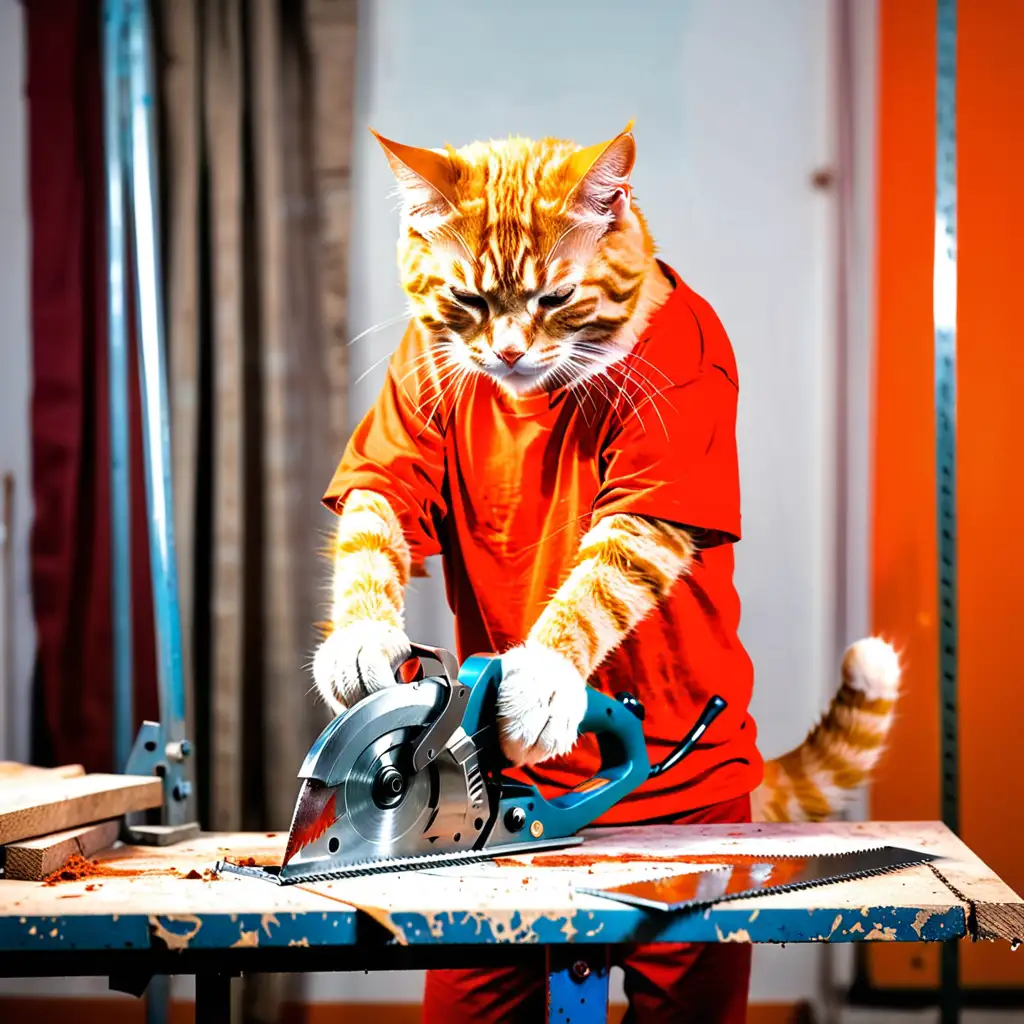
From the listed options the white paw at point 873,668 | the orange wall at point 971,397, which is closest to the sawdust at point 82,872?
the white paw at point 873,668

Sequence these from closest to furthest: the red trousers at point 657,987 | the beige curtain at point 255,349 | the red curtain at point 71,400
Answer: the red trousers at point 657,987, the beige curtain at point 255,349, the red curtain at point 71,400

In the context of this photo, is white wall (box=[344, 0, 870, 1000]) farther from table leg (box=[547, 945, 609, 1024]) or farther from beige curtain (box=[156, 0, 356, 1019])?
table leg (box=[547, 945, 609, 1024])

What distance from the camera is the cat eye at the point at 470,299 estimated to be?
5.38 feet

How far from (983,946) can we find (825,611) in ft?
1.99

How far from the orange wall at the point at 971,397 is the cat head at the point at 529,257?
0.46 metres

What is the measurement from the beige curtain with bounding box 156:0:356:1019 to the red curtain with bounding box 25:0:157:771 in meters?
0.15

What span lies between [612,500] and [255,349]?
0.70 meters

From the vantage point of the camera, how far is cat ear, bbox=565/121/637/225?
64.4 inches

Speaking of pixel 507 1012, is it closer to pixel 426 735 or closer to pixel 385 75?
pixel 426 735

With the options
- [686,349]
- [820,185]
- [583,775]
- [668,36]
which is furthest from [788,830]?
[668,36]

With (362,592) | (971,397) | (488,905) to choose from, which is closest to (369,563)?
(362,592)

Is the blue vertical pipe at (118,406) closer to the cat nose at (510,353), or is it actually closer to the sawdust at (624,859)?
the cat nose at (510,353)

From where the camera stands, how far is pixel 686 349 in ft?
5.49

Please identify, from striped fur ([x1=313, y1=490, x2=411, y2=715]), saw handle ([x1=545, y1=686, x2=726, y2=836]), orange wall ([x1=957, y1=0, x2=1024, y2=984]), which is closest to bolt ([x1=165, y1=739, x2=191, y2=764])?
striped fur ([x1=313, y1=490, x2=411, y2=715])
